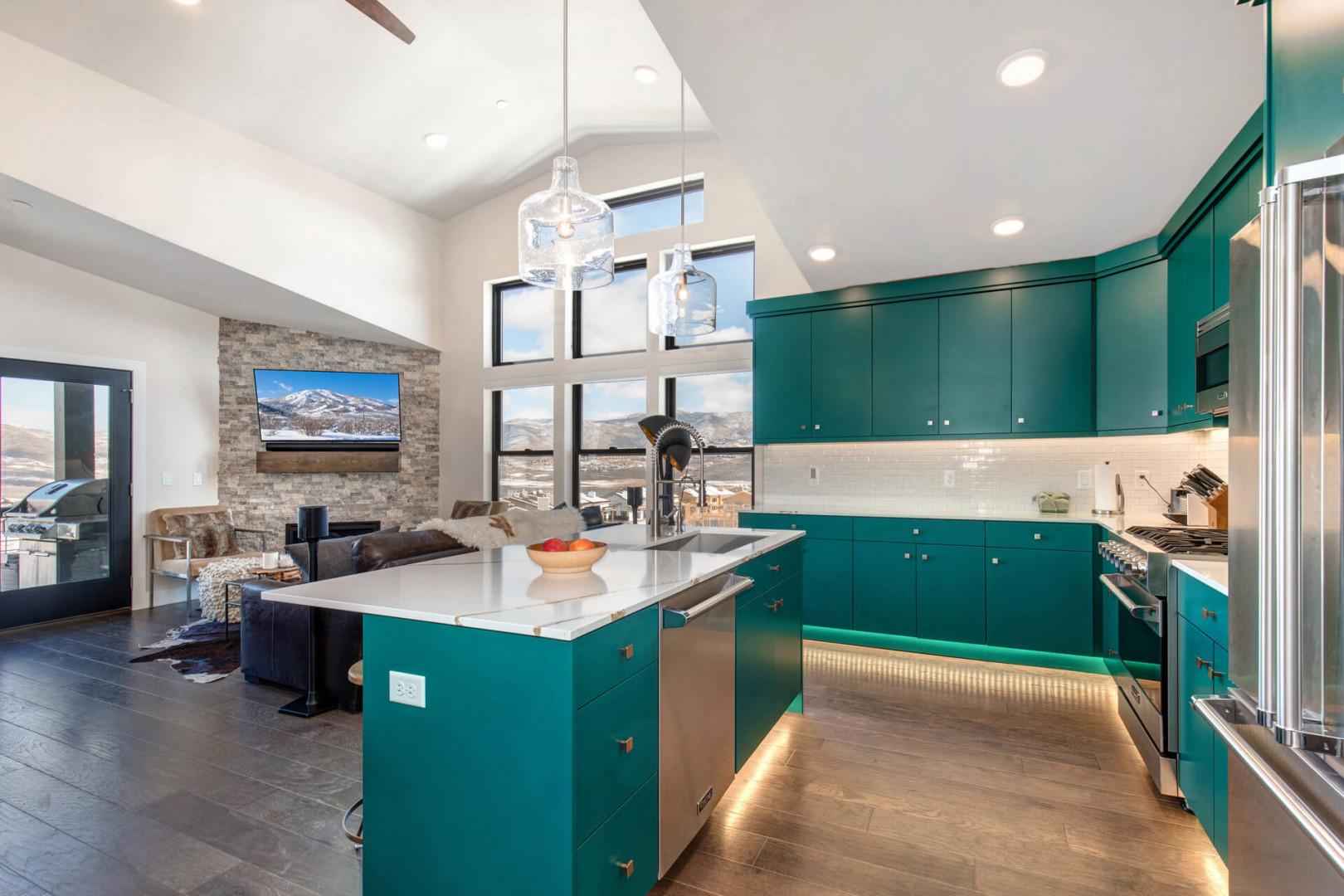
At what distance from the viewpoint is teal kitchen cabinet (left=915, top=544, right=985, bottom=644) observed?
4109mm

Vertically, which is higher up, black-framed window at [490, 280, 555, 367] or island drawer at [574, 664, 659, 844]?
black-framed window at [490, 280, 555, 367]

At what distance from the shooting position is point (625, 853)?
5.31 ft

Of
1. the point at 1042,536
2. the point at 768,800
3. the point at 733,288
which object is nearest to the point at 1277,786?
the point at 768,800

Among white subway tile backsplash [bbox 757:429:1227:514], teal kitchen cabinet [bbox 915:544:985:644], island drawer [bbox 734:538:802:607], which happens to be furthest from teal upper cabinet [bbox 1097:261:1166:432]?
island drawer [bbox 734:538:802:607]

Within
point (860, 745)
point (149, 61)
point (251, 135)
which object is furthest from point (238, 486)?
point (860, 745)

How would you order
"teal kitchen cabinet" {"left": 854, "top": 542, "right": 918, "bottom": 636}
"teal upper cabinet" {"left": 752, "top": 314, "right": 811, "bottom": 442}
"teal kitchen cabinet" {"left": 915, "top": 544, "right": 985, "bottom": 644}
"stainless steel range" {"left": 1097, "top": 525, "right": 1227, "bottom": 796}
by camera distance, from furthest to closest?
"teal upper cabinet" {"left": 752, "top": 314, "right": 811, "bottom": 442} < "teal kitchen cabinet" {"left": 854, "top": 542, "right": 918, "bottom": 636} < "teal kitchen cabinet" {"left": 915, "top": 544, "right": 985, "bottom": 644} < "stainless steel range" {"left": 1097, "top": 525, "right": 1227, "bottom": 796}

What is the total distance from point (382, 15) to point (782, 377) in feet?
11.3

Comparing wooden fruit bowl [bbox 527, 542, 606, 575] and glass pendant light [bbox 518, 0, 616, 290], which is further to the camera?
glass pendant light [bbox 518, 0, 616, 290]

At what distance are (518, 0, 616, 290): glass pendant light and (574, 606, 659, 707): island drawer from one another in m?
1.81

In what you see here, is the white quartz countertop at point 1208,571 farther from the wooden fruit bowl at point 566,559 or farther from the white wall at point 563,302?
the white wall at point 563,302

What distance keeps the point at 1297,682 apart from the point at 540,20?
5166 mm

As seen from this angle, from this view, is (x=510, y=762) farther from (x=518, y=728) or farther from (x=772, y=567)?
(x=772, y=567)

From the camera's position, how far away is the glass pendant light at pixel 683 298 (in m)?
3.37

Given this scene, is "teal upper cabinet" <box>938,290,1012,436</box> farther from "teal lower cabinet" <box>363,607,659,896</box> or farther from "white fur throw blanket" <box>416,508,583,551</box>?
"teal lower cabinet" <box>363,607,659,896</box>
